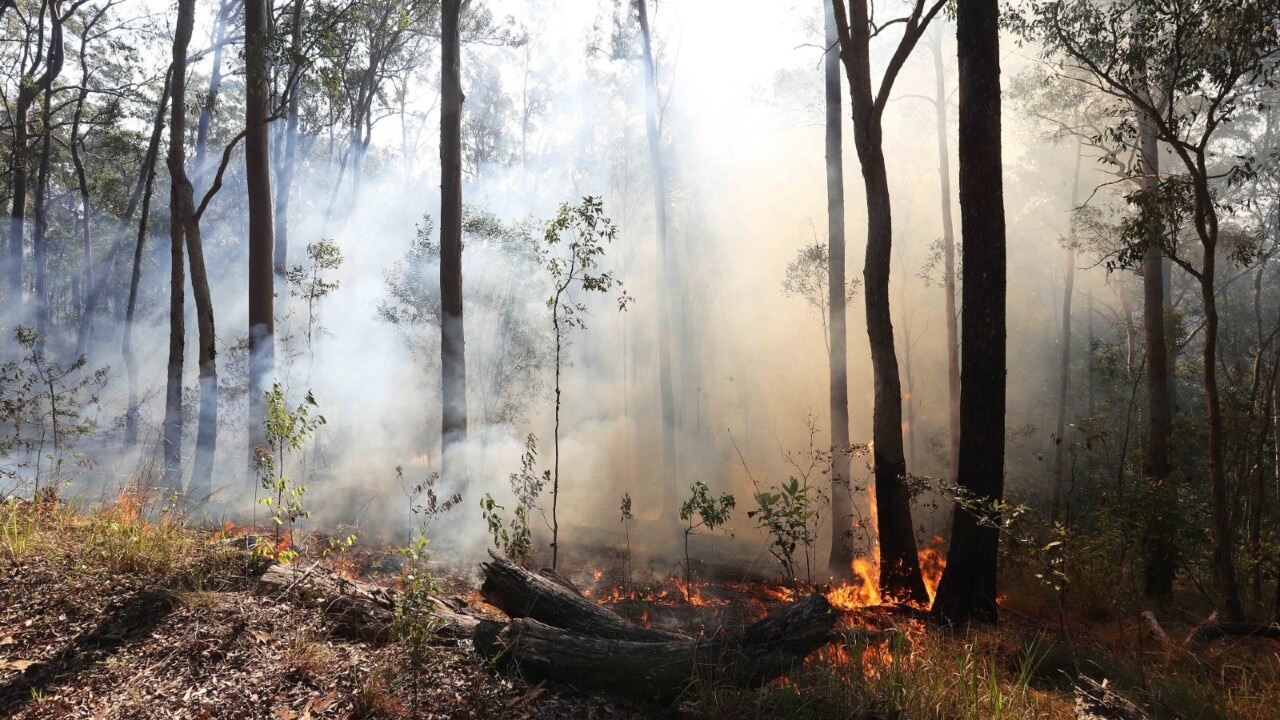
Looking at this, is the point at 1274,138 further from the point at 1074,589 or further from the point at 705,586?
the point at 705,586

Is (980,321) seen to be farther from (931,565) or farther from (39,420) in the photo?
(39,420)

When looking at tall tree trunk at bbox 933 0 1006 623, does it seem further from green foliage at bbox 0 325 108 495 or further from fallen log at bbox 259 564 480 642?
green foliage at bbox 0 325 108 495

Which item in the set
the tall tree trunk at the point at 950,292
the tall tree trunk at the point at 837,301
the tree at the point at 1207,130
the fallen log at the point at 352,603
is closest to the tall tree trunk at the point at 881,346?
the tree at the point at 1207,130

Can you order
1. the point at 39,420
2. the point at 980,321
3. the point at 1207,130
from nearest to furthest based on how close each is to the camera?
the point at 980,321, the point at 1207,130, the point at 39,420

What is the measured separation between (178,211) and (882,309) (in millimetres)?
11642

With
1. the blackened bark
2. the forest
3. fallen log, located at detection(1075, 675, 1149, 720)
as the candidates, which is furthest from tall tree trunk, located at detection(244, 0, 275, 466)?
fallen log, located at detection(1075, 675, 1149, 720)

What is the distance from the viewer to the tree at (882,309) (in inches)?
272

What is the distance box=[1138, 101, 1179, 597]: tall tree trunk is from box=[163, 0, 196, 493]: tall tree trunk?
1314cm

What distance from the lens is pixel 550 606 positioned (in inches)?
136

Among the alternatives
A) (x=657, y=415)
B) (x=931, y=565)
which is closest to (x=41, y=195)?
(x=657, y=415)

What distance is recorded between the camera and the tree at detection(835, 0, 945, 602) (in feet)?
22.7

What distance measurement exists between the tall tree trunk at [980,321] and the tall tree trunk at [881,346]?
1258 mm

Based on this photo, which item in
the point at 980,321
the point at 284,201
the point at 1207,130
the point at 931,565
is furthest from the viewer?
the point at 284,201

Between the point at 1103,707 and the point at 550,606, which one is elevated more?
the point at 550,606
